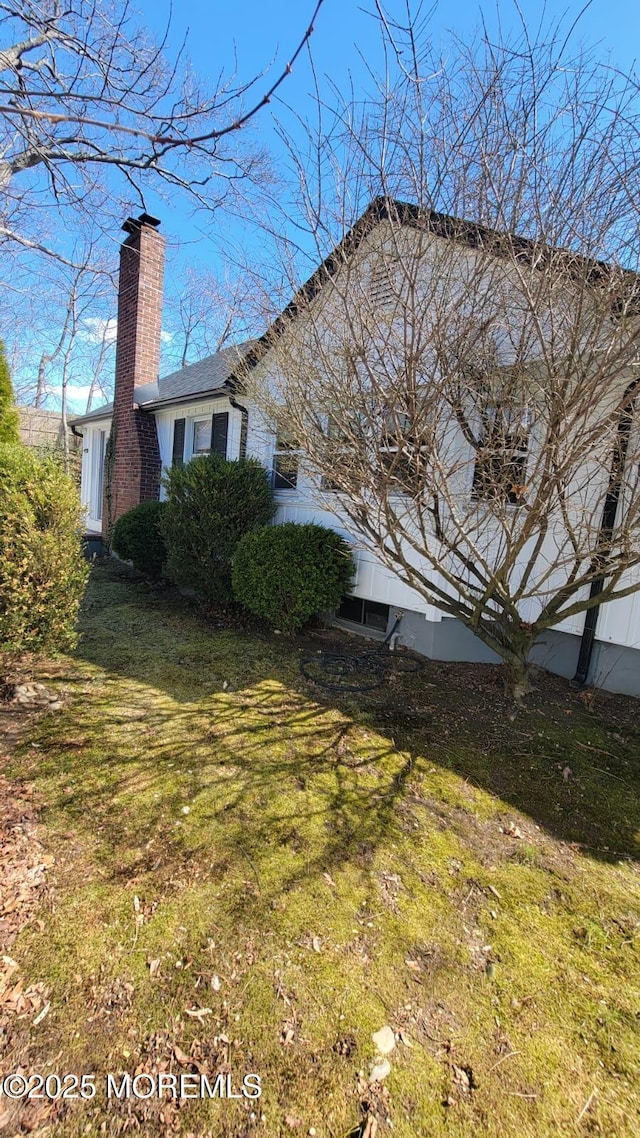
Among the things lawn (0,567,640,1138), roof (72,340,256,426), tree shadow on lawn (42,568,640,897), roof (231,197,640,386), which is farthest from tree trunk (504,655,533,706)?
roof (72,340,256,426)

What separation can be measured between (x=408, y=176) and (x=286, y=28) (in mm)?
1067

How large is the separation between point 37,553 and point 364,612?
13.8ft

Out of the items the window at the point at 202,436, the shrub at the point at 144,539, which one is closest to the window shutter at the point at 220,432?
the window at the point at 202,436

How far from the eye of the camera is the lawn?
1720 mm

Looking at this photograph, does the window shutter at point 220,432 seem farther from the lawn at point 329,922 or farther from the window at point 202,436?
the lawn at point 329,922

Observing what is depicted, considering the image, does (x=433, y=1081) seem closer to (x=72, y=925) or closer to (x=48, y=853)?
(x=72, y=925)

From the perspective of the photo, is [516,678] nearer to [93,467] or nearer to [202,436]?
[202,436]

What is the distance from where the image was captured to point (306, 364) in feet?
15.0

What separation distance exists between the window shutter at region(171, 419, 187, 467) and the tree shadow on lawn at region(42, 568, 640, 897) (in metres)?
5.90

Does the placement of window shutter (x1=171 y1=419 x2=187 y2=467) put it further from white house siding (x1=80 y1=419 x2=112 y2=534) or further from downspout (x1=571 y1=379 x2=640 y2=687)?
downspout (x1=571 y1=379 x2=640 y2=687)

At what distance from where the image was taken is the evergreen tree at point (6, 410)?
740 centimetres

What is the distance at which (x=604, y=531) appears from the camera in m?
4.09

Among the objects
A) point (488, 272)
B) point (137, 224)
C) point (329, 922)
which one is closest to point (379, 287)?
point (488, 272)

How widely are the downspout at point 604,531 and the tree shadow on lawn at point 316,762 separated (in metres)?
0.28
